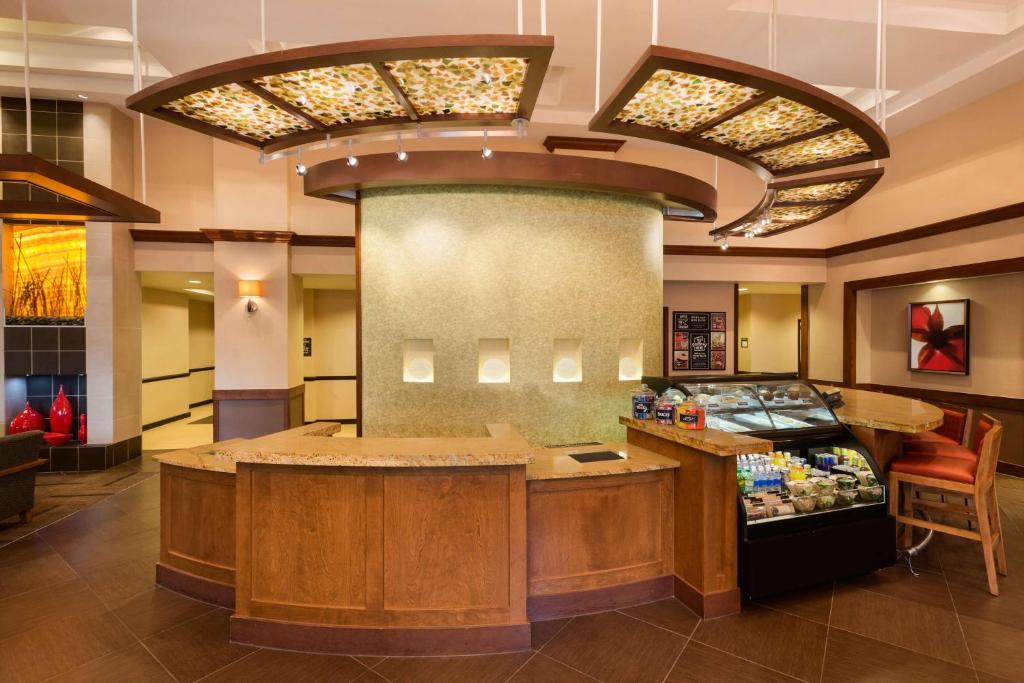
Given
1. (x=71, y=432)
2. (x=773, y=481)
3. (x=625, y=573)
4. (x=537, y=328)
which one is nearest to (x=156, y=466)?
(x=71, y=432)

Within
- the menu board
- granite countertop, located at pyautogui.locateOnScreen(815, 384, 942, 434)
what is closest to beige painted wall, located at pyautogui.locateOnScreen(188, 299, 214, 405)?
the menu board

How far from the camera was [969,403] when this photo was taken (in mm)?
6234

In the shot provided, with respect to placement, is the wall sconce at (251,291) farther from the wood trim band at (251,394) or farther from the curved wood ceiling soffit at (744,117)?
the curved wood ceiling soffit at (744,117)

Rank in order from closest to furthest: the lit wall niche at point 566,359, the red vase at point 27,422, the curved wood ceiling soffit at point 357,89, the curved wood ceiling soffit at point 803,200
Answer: the curved wood ceiling soffit at point 357,89 < the curved wood ceiling soffit at point 803,200 < the lit wall niche at point 566,359 < the red vase at point 27,422

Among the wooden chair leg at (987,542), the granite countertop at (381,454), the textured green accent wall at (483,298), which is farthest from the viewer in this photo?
the textured green accent wall at (483,298)

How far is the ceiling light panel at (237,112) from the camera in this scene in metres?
2.58

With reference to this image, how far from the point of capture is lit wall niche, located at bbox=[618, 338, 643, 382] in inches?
210

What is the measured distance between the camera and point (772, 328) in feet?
40.2

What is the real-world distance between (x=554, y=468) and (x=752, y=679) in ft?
4.59

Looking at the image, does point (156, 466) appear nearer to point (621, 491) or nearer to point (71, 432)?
point (71, 432)

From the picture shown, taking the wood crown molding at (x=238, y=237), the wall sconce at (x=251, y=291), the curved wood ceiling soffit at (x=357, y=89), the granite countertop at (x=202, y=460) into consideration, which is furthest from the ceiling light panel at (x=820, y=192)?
the wall sconce at (x=251, y=291)

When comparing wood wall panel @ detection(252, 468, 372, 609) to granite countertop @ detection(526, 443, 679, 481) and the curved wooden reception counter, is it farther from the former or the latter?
granite countertop @ detection(526, 443, 679, 481)

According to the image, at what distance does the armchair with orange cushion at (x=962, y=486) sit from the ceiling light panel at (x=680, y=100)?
282 centimetres

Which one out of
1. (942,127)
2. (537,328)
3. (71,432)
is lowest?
(71,432)
